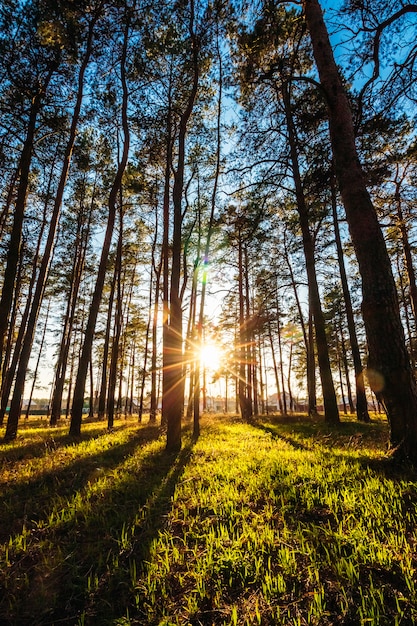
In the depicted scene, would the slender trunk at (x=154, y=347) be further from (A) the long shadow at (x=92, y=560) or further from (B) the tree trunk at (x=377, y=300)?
(B) the tree trunk at (x=377, y=300)

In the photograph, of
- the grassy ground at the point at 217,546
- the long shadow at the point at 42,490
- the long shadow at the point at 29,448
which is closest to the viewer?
the grassy ground at the point at 217,546

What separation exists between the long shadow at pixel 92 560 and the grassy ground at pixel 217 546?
12 millimetres

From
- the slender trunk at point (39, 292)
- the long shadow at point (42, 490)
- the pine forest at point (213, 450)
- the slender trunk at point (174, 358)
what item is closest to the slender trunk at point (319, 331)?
the pine forest at point (213, 450)

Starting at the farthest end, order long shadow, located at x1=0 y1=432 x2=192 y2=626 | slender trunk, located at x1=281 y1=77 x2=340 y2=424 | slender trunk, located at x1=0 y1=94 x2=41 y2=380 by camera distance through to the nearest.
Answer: slender trunk, located at x1=281 y1=77 x2=340 y2=424
slender trunk, located at x1=0 y1=94 x2=41 y2=380
long shadow, located at x1=0 y1=432 x2=192 y2=626

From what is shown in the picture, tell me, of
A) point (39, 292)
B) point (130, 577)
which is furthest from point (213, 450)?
point (39, 292)

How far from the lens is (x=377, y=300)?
13.6 feet

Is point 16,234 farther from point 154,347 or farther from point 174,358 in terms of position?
point 154,347

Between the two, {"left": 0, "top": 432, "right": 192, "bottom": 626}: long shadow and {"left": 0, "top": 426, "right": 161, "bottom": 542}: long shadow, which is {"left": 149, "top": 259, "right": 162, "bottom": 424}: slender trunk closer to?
{"left": 0, "top": 426, "right": 161, "bottom": 542}: long shadow

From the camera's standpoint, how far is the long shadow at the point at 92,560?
6.99 ft

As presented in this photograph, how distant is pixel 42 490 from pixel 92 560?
2385 mm

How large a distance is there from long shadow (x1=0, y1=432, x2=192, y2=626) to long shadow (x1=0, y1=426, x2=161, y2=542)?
53 cm

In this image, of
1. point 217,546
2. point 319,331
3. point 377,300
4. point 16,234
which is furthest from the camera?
point 319,331

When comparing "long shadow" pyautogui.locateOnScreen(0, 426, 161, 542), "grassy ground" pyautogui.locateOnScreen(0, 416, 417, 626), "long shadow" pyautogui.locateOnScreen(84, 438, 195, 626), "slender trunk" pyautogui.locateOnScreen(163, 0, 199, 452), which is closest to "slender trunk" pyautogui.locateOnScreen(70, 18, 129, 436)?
"long shadow" pyautogui.locateOnScreen(0, 426, 161, 542)

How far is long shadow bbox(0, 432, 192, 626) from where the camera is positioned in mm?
2131
